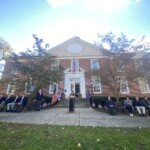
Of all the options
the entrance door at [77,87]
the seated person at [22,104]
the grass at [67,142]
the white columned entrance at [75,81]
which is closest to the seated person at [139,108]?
the grass at [67,142]

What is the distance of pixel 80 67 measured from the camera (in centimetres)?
1994

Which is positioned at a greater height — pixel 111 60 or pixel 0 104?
pixel 111 60

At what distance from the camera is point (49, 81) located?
39.4ft

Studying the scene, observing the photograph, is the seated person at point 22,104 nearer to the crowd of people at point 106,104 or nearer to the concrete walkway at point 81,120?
the crowd of people at point 106,104

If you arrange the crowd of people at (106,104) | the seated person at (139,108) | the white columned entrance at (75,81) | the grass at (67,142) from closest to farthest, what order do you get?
the grass at (67,142) → the seated person at (139,108) → the crowd of people at (106,104) → the white columned entrance at (75,81)

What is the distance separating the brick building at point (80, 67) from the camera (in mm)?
18453

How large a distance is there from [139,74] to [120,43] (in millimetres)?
3080

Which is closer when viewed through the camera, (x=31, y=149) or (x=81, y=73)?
(x=31, y=149)

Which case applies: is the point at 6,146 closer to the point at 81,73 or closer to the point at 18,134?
the point at 18,134

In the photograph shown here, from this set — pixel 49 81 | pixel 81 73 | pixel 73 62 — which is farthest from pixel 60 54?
pixel 49 81

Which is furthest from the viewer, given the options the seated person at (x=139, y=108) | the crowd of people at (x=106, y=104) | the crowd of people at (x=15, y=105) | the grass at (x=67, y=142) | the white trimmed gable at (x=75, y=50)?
the white trimmed gable at (x=75, y=50)

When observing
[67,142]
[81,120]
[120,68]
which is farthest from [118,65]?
[67,142]

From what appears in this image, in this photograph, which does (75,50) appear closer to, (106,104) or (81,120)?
(106,104)

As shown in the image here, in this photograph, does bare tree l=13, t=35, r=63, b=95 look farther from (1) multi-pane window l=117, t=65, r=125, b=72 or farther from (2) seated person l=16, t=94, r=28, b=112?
(1) multi-pane window l=117, t=65, r=125, b=72
